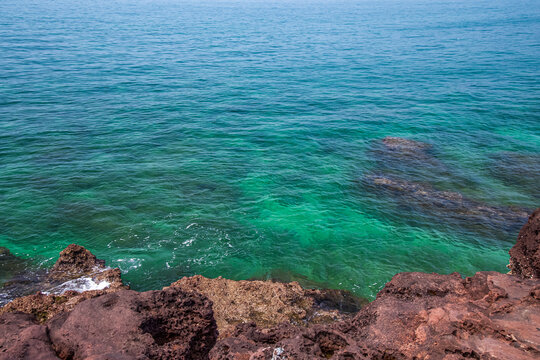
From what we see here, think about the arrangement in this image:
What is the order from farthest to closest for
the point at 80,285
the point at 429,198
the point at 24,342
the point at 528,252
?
the point at 429,198, the point at 80,285, the point at 528,252, the point at 24,342

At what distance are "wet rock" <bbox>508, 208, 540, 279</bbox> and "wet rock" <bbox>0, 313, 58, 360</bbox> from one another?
34.7ft

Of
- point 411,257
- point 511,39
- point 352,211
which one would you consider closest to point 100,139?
point 352,211

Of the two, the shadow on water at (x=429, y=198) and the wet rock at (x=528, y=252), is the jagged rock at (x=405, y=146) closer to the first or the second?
the shadow on water at (x=429, y=198)

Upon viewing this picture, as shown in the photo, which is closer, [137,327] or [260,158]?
[137,327]

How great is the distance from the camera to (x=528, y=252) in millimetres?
10008

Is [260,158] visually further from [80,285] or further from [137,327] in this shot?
[137,327]

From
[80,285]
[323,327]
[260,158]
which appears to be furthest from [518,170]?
[80,285]

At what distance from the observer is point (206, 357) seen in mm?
8078

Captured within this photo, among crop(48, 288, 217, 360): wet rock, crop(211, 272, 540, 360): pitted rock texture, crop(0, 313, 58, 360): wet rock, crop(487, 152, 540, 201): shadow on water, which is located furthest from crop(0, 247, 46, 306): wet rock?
crop(487, 152, 540, 201): shadow on water

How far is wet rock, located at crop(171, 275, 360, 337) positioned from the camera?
10.8 meters

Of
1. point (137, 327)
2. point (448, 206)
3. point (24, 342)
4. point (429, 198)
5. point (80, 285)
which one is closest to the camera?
point (24, 342)

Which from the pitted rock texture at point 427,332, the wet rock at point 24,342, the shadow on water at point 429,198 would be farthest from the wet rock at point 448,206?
the wet rock at point 24,342

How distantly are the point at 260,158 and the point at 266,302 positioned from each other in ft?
43.3

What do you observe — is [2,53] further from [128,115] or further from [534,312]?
[534,312]
